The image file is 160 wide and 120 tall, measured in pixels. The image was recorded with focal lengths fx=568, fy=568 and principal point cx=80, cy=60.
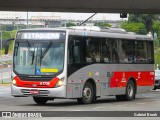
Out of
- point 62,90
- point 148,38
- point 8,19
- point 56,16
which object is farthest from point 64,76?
point 8,19

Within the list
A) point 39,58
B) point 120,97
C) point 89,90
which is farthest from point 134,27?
point 39,58

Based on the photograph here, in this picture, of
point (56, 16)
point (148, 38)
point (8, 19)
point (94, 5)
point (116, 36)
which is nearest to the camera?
point (116, 36)

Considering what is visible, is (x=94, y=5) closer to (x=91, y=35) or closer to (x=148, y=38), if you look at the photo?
(x=148, y=38)

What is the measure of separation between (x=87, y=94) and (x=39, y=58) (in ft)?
8.14

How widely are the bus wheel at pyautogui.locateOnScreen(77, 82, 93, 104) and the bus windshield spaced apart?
1.67 meters

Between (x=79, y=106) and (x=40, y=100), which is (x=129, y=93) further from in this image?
(x=79, y=106)

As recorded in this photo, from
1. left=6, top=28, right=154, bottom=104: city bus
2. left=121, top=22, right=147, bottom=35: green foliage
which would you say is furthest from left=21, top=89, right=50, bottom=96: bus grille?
left=121, top=22, right=147, bottom=35: green foliage

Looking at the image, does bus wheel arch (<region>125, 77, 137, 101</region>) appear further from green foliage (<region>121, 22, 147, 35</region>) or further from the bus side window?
green foliage (<region>121, 22, 147, 35</region>)

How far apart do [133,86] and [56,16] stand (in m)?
83.8

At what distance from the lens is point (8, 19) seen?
131000 mm

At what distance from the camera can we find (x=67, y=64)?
67.8 ft

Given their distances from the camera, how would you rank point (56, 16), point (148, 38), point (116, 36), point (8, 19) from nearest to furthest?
1. point (116, 36)
2. point (148, 38)
3. point (56, 16)
4. point (8, 19)

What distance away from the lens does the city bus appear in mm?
20625

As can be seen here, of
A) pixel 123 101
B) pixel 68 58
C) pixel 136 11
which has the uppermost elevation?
pixel 136 11
